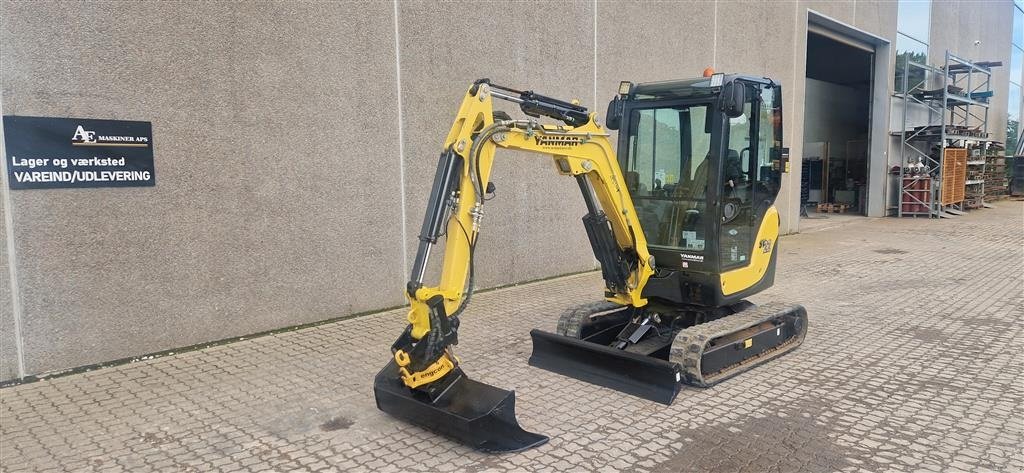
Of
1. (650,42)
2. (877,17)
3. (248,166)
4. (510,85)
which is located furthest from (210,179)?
(877,17)

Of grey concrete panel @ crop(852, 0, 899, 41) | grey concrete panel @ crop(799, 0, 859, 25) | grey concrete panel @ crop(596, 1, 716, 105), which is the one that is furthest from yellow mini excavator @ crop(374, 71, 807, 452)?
grey concrete panel @ crop(852, 0, 899, 41)

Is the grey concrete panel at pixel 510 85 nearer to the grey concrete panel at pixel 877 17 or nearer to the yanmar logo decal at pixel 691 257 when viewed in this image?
the yanmar logo decal at pixel 691 257

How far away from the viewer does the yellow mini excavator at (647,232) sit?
4.40 metres

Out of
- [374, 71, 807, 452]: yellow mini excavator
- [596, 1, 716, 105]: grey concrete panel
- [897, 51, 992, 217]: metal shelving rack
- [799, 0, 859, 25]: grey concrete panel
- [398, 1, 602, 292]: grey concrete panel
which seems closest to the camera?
[374, 71, 807, 452]: yellow mini excavator

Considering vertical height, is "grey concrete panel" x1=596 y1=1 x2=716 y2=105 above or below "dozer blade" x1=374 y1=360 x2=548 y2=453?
above

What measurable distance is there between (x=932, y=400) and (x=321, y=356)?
5079 mm

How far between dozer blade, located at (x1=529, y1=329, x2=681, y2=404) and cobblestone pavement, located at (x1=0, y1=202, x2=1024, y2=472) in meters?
0.11

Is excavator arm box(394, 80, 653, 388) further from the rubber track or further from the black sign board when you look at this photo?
the black sign board

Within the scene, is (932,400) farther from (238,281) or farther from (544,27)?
(544,27)

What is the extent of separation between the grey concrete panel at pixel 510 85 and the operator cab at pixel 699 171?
2.92 m

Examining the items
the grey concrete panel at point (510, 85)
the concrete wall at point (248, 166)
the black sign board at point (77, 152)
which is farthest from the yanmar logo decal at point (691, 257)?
the black sign board at point (77, 152)

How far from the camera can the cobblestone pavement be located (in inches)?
165

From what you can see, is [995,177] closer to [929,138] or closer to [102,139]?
[929,138]

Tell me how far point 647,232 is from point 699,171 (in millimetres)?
711
